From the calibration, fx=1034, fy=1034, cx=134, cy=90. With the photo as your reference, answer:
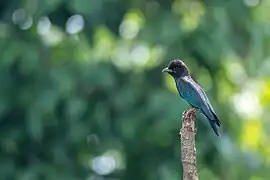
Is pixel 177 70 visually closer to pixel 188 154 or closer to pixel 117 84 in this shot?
pixel 188 154

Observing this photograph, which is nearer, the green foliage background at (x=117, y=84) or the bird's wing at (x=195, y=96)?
the bird's wing at (x=195, y=96)

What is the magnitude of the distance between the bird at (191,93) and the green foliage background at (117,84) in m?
3.62

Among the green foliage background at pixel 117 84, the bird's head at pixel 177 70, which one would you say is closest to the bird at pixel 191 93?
the bird's head at pixel 177 70

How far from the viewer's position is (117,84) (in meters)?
8.55

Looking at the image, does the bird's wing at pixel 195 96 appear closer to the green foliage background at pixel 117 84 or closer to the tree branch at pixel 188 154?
the tree branch at pixel 188 154

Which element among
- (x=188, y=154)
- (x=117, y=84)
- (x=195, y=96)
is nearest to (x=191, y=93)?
(x=195, y=96)

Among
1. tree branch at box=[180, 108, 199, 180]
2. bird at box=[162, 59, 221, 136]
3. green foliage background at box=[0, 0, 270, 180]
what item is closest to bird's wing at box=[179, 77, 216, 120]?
bird at box=[162, 59, 221, 136]

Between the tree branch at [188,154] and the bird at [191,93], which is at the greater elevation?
the bird at [191,93]

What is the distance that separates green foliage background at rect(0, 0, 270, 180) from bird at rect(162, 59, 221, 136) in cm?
362

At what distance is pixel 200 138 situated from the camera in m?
8.48

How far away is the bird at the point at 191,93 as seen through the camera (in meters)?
4.04

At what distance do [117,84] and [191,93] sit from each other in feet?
14.5

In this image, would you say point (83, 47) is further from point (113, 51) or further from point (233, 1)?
point (233, 1)

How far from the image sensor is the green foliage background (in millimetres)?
8070
